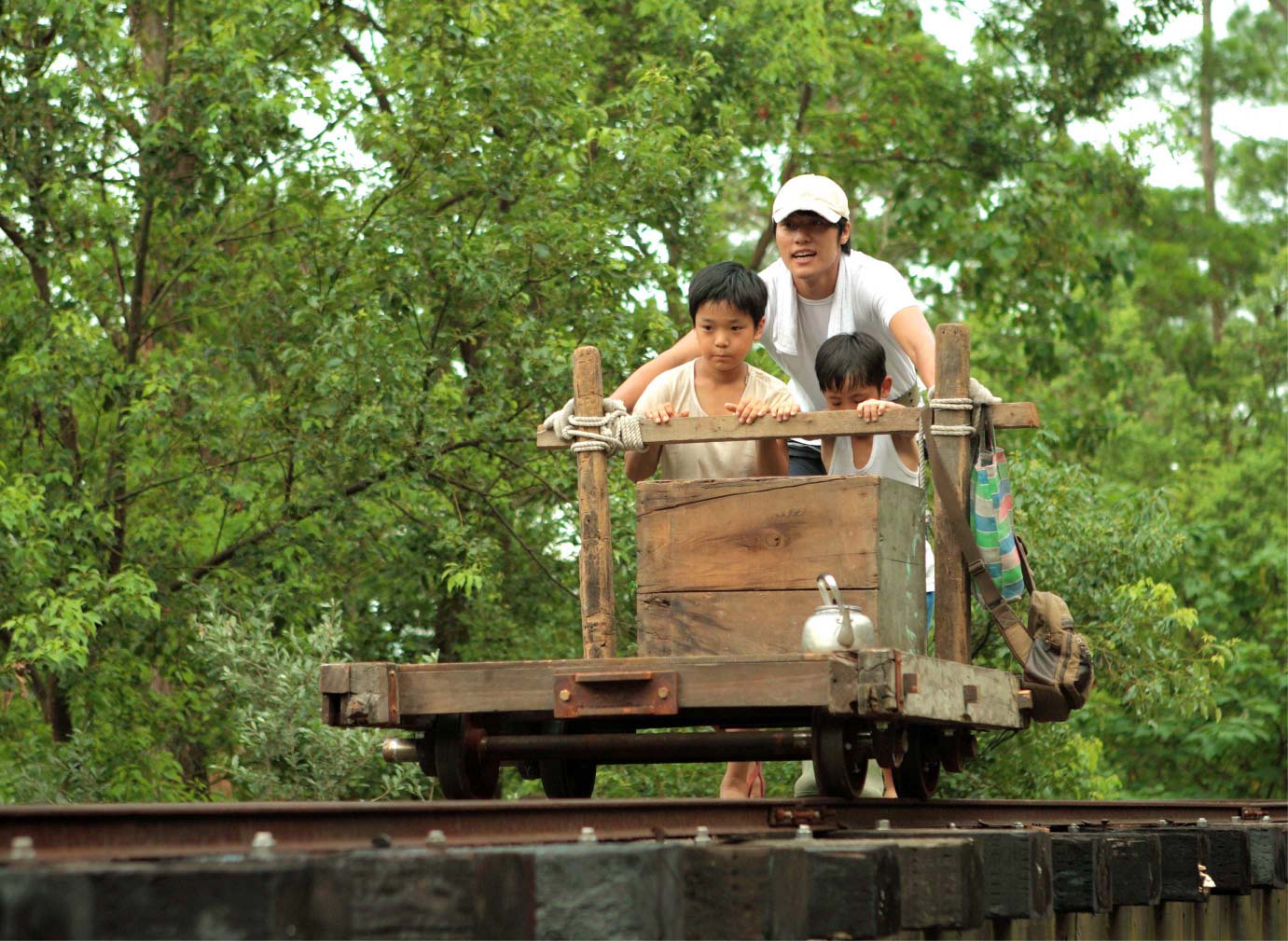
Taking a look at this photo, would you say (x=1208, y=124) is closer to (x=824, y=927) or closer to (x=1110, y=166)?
(x=1110, y=166)

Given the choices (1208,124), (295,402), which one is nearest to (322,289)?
(295,402)

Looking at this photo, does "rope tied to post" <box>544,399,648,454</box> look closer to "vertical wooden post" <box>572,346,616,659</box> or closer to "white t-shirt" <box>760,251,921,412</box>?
"vertical wooden post" <box>572,346,616,659</box>

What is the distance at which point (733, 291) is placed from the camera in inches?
249

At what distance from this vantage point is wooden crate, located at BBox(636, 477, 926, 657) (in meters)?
5.46

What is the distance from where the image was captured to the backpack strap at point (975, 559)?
577 centimetres

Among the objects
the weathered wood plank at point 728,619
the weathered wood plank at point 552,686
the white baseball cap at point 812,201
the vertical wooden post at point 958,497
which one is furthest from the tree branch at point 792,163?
the weathered wood plank at point 552,686

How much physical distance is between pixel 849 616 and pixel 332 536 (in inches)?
316

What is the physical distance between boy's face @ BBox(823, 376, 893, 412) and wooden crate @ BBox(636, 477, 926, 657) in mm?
582

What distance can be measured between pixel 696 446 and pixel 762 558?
3.06 feet

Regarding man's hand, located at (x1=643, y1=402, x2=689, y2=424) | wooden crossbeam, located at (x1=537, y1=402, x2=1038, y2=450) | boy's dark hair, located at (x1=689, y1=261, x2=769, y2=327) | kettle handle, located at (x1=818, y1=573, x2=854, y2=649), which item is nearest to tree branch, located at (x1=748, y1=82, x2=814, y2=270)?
boy's dark hair, located at (x1=689, y1=261, x2=769, y2=327)

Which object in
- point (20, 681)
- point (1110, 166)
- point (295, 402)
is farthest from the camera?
point (1110, 166)

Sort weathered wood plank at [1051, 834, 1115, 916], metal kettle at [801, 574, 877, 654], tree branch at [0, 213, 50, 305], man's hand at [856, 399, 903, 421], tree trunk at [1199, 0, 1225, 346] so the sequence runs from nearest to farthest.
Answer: weathered wood plank at [1051, 834, 1115, 916]
metal kettle at [801, 574, 877, 654]
man's hand at [856, 399, 903, 421]
tree branch at [0, 213, 50, 305]
tree trunk at [1199, 0, 1225, 346]

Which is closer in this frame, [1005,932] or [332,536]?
[1005,932]

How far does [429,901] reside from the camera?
274 cm
